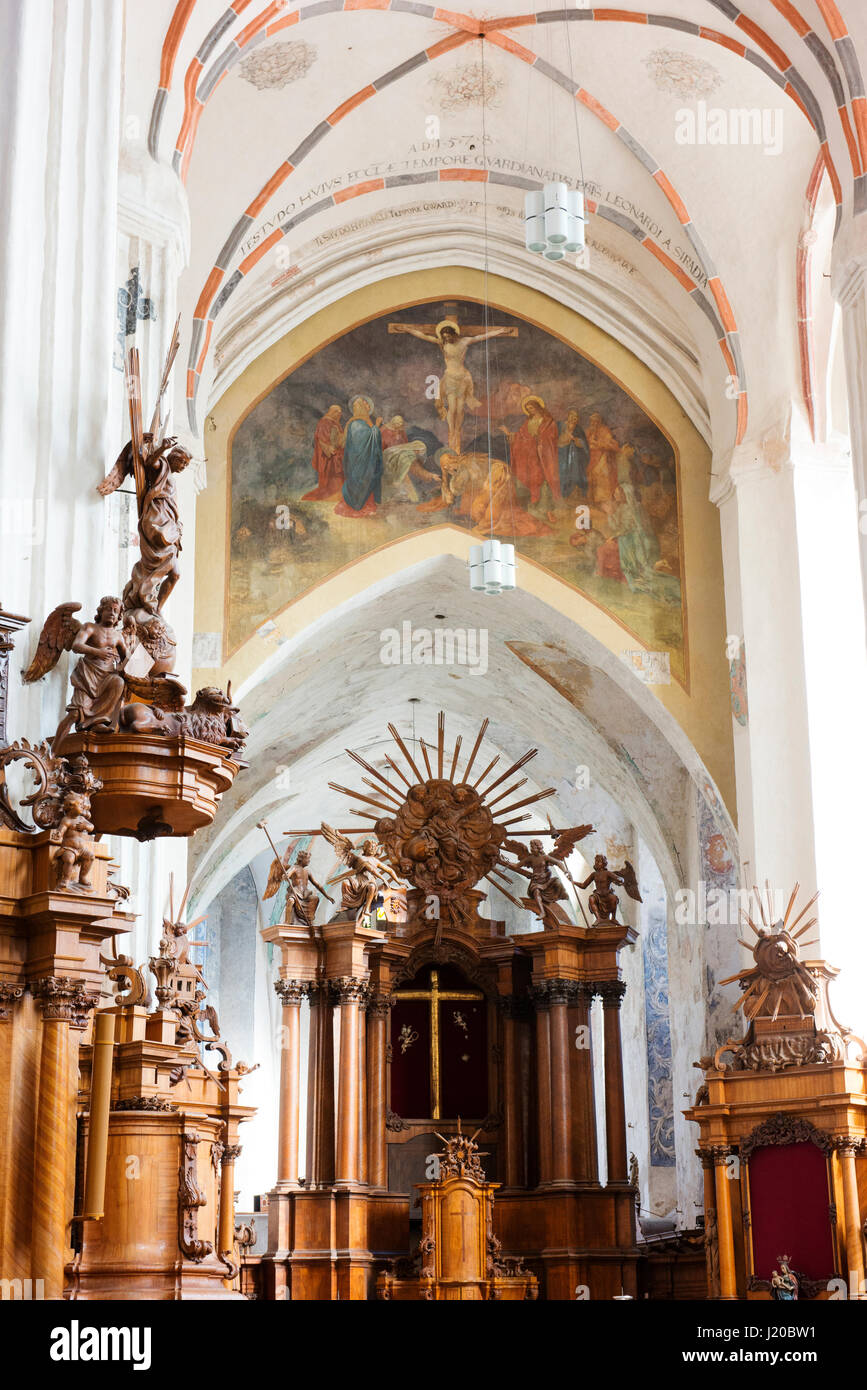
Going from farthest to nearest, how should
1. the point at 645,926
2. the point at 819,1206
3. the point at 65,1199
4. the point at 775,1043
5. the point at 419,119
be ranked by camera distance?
the point at 645,926 < the point at 419,119 < the point at 775,1043 < the point at 819,1206 < the point at 65,1199

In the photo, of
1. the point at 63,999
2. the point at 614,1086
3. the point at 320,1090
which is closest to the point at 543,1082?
the point at 614,1086

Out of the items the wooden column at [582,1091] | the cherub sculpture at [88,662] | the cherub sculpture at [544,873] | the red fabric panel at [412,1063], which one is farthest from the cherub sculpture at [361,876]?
the cherub sculpture at [88,662]

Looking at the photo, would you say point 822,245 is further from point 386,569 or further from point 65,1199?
point 65,1199

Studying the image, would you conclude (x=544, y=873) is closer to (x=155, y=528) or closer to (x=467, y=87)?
(x=467, y=87)

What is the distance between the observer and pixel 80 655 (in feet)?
23.0

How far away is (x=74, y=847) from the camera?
6.00 meters

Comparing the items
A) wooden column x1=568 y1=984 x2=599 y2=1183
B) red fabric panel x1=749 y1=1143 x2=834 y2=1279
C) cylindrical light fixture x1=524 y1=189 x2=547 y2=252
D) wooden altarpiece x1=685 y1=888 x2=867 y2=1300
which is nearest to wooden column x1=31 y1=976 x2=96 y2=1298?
wooden altarpiece x1=685 y1=888 x2=867 y2=1300

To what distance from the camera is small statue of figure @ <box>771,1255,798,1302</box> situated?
35.4ft

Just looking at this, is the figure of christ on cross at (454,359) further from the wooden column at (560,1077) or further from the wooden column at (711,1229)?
the wooden column at (711,1229)

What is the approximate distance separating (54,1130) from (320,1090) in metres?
10.1

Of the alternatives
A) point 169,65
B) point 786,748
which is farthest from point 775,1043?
point 169,65

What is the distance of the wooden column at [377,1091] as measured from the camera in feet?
50.1
